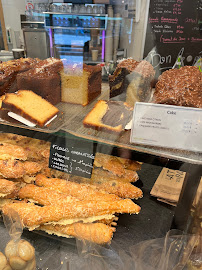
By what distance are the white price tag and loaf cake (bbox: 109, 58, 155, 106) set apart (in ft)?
0.71

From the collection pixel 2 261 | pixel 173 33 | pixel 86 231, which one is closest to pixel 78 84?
pixel 173 33

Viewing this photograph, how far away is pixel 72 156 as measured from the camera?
1.27 metres

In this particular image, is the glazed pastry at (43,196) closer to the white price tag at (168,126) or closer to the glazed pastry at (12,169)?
the glazed pastry at (12,169)

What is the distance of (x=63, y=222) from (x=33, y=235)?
0.67 feet

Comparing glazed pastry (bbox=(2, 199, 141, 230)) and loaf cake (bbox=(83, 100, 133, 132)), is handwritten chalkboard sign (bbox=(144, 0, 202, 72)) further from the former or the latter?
glazed pastry (bbox=(2, 199, 141, 230))

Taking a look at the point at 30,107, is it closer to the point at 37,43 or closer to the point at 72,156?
the point at 72,156

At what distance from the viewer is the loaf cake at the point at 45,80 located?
1.27 m

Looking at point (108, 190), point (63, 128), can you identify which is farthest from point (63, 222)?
point (63, 128)

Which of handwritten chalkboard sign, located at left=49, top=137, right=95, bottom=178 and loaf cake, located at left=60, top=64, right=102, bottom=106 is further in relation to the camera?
loaf cake, located at left=60, top=64, right=102, bottom=106

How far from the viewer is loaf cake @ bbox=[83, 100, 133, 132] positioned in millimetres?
1068

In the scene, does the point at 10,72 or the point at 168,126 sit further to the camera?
the point at 10,72

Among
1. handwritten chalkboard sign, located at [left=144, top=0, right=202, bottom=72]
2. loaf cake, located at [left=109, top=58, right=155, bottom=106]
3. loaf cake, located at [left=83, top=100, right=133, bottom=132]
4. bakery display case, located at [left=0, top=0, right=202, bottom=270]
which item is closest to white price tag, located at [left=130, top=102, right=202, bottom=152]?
bakery display case, located at [left=0, top=0, right=202, bottom=270]

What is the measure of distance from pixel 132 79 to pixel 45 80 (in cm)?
47

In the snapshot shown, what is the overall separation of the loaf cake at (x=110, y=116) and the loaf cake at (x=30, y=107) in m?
0.21
